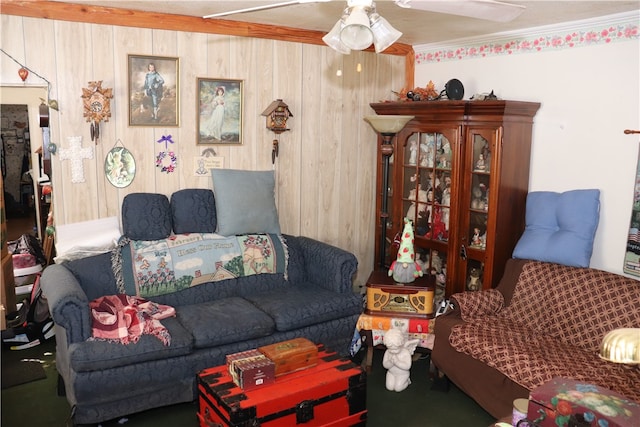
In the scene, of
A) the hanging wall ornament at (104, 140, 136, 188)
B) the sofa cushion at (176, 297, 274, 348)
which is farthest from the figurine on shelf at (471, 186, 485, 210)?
the hanging wall ornament at (104, 140, 136, 188)

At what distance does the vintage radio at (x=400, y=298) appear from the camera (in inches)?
145

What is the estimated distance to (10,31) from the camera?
133 inches

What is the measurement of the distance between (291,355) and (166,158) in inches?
70.6

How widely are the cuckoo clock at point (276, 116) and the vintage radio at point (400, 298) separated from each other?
4.36 ft

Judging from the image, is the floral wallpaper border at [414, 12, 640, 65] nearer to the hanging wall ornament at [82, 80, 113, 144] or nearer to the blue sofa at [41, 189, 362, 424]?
the blue sofa at [41, 189, 362, 424]

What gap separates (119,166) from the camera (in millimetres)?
3811

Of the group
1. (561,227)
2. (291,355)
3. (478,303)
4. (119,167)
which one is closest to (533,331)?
(478,303)

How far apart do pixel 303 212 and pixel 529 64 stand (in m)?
1.97

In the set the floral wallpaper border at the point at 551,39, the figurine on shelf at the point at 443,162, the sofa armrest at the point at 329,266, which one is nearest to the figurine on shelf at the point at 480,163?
the figurine on shelf at the point at 443,162

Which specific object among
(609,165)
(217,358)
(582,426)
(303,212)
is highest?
(609,165)

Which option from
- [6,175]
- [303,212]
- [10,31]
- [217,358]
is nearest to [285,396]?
[217,358]

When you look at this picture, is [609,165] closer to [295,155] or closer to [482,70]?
[482,70]

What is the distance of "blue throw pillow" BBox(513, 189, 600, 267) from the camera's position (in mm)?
3441

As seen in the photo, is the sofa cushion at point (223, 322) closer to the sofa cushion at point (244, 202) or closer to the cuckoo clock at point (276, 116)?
the sofa cushion at point (244, 202)
